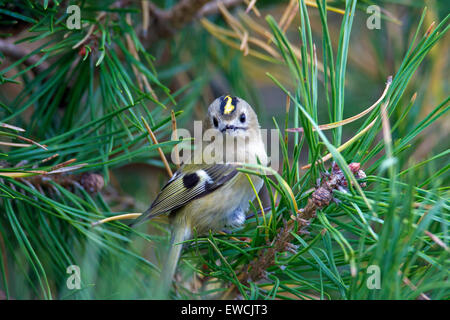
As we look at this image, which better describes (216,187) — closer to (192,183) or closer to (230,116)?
(192,183)

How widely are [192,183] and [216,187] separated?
8 cm

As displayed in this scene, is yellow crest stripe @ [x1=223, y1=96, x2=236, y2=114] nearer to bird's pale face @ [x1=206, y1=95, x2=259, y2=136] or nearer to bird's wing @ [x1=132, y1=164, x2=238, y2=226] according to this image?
bird's pale face @ [x1=206, y1=95, x2=259, y2=136]

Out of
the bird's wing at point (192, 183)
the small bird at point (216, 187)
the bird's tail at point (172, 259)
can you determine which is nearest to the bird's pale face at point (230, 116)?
the small bird at point (216, 187)

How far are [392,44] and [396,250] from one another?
3.89 feet

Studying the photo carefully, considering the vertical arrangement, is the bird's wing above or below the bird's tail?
above

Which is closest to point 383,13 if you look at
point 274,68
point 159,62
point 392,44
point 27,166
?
point 392,44

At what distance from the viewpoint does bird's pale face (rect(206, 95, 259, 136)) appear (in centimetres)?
127

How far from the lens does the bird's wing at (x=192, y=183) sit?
1.18 metres

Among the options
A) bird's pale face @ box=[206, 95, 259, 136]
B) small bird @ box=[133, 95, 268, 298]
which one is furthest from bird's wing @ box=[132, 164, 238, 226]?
bird's pale face @ box=[206, 95, 259, 136]

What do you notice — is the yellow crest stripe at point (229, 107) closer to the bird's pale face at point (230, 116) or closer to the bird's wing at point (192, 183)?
the bird's pale face at point (230, 116)

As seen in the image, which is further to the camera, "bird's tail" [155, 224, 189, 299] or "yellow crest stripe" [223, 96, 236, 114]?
"yellow crest stripe" [223, 96, 236, 114]

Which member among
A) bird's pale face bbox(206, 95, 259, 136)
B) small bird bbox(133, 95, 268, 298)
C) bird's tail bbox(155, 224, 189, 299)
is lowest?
bird's tail bbox(155, 224, 189, 299)

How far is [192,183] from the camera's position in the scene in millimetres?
1254

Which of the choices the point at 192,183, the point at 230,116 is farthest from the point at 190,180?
the point at 230,116
